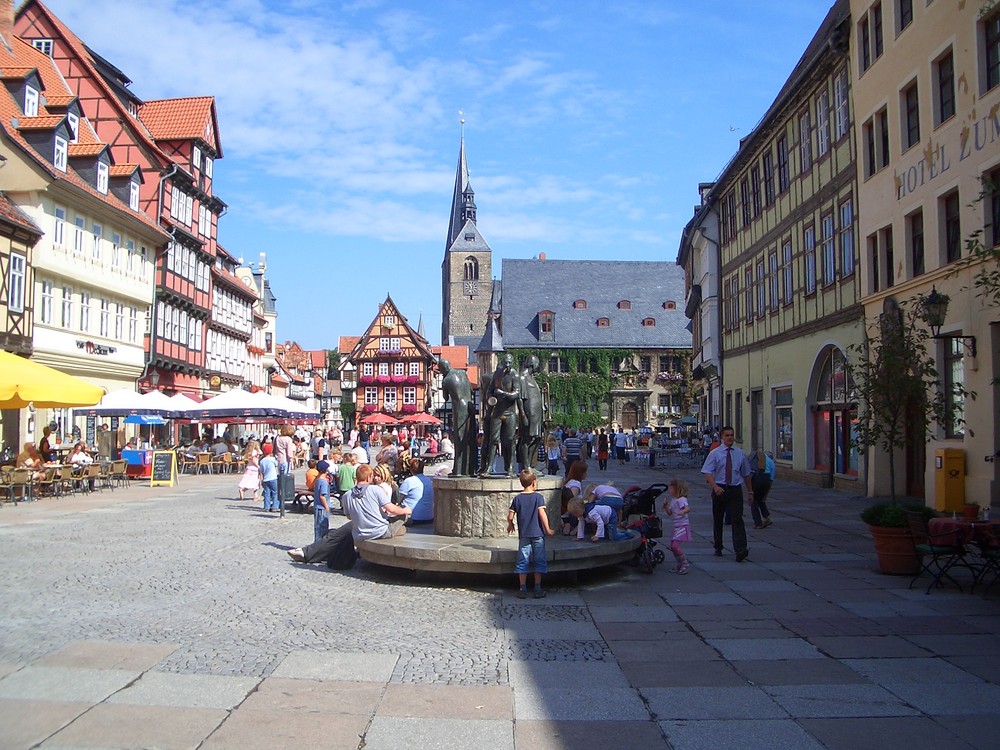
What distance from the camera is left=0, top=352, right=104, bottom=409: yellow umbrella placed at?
17.4m

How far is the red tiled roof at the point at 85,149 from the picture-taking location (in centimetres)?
3281

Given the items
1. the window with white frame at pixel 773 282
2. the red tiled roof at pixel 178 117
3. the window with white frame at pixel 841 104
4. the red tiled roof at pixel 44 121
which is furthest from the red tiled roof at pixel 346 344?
the window with white frame at pixel 841 104

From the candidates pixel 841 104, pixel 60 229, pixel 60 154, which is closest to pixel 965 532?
pixel 841 104

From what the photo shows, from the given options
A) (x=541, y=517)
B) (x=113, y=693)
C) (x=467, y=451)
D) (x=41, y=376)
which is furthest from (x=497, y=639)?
(x=41, y=376)

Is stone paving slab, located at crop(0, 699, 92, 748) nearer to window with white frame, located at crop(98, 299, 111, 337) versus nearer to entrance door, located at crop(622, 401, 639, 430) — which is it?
window with white frame, located at crop(98, 299, 111, 337)

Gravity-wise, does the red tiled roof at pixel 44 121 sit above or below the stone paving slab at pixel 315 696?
above

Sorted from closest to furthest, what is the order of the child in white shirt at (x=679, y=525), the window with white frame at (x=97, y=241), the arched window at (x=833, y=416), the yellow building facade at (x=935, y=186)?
the child in white shirt at (x=679, y=525) → the yellow building facade at (x=935, y=186) → the arched window at (x=833, y=416) → the window with white frame at (x=97, y=241)

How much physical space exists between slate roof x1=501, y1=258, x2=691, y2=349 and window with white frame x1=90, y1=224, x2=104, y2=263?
5107 centimetres

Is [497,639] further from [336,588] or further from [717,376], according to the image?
[717,376]

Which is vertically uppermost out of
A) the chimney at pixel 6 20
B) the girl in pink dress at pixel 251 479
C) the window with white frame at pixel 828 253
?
the chimney at pixel 6 20

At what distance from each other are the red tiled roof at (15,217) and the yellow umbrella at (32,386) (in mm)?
8601

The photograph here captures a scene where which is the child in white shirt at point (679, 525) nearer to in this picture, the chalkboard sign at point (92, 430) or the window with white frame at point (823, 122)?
the window with white frame at point (823, 122)

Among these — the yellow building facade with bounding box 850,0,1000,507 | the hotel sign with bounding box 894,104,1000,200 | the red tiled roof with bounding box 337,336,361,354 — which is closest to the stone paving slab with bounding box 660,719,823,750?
the yellow building facade with bounding box 850,0,1000,507

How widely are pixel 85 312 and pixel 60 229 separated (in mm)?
3494
